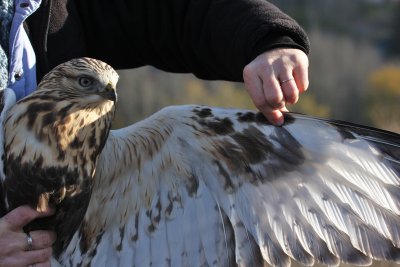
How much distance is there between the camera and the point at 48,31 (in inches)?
111

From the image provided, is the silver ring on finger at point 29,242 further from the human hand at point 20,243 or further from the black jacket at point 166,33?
the black jacket at point 166,33

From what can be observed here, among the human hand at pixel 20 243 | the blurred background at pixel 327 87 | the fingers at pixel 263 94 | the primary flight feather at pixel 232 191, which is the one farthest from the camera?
the blurred background at pixel 327 87

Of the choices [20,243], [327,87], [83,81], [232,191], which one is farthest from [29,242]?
[327,87]

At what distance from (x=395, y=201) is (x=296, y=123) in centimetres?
46

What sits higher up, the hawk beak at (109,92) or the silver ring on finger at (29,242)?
the hawk beak at (109,92)

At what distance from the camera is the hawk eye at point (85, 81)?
2.71 m

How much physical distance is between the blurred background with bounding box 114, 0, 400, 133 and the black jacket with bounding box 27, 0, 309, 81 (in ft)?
18.7

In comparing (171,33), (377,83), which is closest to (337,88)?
(377,83)

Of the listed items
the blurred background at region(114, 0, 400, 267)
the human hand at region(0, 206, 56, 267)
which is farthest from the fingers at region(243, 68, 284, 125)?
the blurred background at region(114, 0, 400, 267)

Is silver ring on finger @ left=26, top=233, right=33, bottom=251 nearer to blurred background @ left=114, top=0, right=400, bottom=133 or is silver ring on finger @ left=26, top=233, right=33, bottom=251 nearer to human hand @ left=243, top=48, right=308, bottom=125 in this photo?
human hand @ left=243, top=48, right=308, bottom=125

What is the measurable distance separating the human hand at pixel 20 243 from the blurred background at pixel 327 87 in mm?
2492

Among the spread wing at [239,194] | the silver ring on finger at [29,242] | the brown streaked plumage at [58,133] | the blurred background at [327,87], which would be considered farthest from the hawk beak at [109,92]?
the blurred background at [327,87]

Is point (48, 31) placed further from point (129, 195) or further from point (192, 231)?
point (192, 231)

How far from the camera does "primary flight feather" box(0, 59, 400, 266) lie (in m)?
2.79
